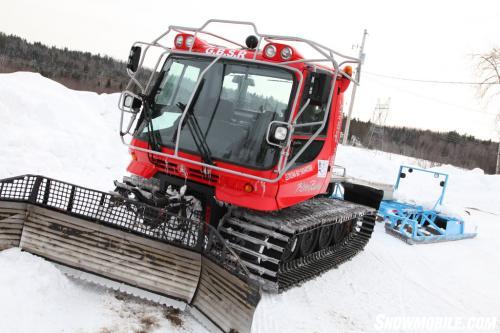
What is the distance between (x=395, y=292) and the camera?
614 centimetres

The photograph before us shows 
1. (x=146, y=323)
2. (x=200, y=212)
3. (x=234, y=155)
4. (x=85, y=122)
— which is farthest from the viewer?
(x=85, y=122)

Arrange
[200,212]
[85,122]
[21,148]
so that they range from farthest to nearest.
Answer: [85,122], [21,148], [200,212]

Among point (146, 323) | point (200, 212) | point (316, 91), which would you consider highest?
point (316, 91)

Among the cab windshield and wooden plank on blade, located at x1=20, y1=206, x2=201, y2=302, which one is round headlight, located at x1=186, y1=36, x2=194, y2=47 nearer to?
the cab windshield

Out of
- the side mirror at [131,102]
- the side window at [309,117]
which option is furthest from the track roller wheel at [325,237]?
the side mirror at [131,102]

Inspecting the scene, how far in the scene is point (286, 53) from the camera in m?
4.79

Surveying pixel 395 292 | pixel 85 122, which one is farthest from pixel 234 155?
pixel 85 122

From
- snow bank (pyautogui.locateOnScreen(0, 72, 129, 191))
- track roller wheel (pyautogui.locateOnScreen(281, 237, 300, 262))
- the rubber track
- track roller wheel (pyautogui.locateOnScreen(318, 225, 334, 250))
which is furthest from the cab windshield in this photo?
snow bank (pyautogui.locateOnScreen(0, 72, 129, 191))

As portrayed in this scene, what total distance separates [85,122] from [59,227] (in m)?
8.66

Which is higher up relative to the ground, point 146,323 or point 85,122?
point 85,122

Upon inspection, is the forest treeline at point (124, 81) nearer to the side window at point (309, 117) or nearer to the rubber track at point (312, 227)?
the rubber track at point (312, 227)

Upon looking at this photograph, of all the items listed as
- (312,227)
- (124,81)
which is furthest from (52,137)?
(124,81)

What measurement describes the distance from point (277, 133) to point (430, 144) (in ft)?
232

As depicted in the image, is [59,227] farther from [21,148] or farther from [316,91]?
[21,148]
